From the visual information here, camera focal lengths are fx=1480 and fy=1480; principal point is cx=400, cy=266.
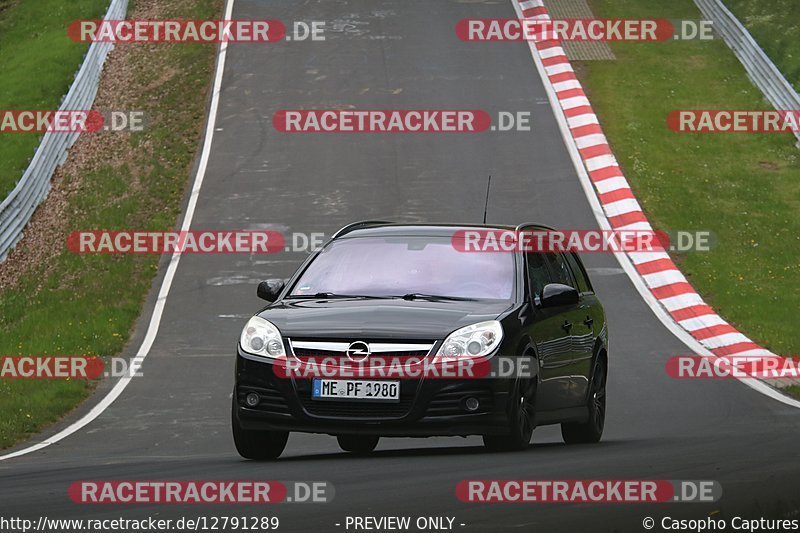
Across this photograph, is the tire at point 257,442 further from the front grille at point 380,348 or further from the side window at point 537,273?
the side window at point 537,273

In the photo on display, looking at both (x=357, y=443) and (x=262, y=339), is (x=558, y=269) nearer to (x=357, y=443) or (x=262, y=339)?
(x=357, y=443)

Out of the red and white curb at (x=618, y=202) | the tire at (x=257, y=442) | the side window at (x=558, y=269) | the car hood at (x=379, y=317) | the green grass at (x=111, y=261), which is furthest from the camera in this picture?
the red and white curb at (x=618, y=202)

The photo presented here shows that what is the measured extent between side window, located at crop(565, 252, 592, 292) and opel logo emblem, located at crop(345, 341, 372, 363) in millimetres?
3178

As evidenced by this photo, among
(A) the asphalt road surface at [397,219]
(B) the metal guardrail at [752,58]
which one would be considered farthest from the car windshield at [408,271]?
(B) the metal guardrail at [752,58]

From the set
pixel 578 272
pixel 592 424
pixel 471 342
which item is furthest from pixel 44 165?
pixel 471 342

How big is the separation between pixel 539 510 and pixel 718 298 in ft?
49.4

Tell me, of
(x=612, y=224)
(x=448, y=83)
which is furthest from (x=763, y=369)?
(x=448, y=83)

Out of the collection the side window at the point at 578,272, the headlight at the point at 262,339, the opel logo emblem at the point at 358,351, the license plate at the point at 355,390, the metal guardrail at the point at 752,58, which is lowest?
the metal guardrail at the point at 752,58

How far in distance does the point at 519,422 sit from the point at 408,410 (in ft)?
2.74

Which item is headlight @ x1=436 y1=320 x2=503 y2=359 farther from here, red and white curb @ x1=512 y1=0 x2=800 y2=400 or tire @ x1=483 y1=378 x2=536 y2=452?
red and white curb @ x1=512 y1=0 x2=800 y2=400

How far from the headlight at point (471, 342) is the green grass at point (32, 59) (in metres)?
19.9

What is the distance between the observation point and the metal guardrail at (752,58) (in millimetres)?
30641

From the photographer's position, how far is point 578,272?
12609 mm

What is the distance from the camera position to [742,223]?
84.9 ft
